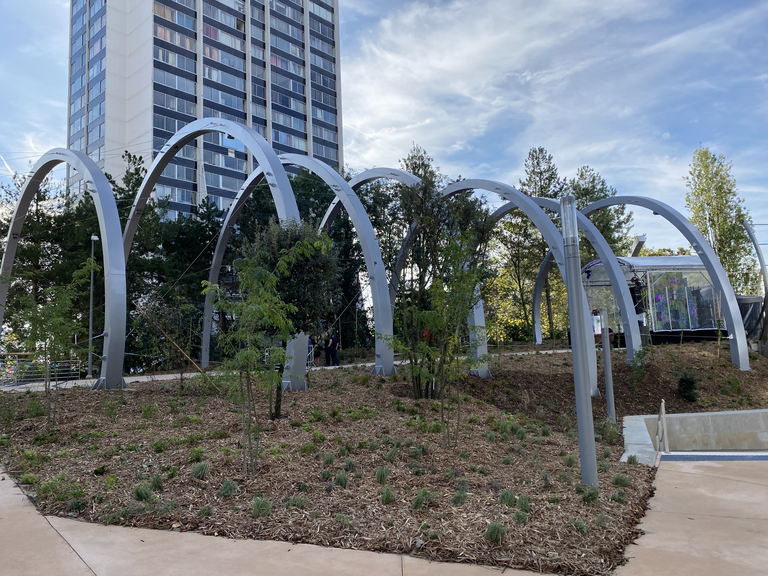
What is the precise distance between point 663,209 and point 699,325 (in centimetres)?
923

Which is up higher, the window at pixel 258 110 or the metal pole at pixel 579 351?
the window at pixel 258 110

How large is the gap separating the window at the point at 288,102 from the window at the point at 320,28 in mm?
10771

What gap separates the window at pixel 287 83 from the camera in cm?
6131

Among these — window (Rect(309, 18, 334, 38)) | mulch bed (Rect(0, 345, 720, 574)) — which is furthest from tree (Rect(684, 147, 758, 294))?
window (Rect(309, 18, 334, 38))

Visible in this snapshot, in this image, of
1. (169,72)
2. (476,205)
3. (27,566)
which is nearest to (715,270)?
(476,205)

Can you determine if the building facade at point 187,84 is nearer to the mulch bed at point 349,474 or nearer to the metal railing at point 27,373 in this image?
the metal railing at point 27,373

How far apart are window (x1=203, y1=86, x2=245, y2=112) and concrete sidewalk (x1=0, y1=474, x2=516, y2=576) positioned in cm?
5623

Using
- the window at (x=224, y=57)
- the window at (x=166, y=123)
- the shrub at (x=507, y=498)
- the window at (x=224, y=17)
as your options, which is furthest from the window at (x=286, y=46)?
the shrub at (x=507, y=498)

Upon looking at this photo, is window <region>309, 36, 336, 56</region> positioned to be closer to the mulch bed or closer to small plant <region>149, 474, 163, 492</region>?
the mulch bed

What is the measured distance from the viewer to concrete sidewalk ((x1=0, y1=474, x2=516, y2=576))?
3.76 m

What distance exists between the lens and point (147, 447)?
24.7 feet

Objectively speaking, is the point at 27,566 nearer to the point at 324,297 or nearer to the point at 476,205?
the point at 324,297

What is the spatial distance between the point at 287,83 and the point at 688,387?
188 feet

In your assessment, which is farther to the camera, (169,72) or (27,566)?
(169,72)
